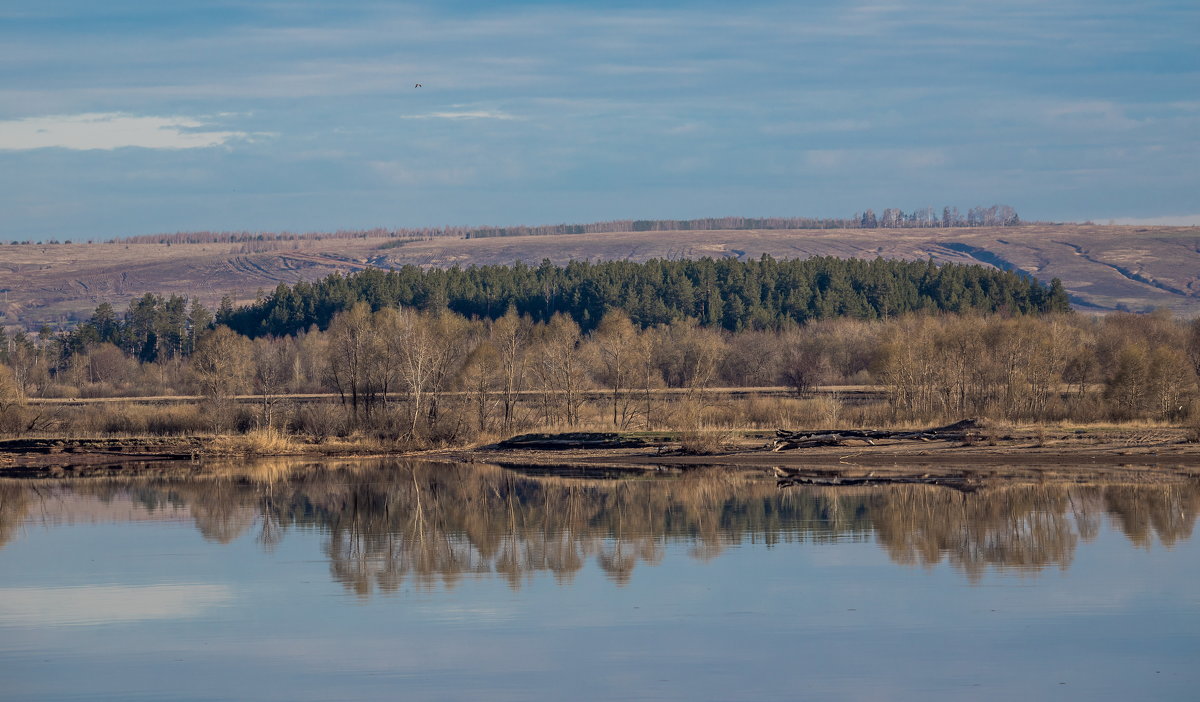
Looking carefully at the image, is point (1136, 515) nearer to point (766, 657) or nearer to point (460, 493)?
point (766, 657)

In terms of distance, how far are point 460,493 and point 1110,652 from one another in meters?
21.8

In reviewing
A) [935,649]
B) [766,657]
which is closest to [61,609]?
[766,657]

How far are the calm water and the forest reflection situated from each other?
0.41ft

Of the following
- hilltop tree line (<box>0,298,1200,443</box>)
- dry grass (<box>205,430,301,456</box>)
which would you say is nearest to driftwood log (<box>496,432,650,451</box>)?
hilltop tree line (<box>0,298,1200,443</box>)

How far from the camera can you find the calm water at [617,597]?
14.6m

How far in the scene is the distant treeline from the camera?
398ft

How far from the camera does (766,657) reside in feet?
50.8

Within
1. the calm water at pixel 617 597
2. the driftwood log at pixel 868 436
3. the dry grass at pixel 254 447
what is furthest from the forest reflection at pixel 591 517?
the dry grass at pixel 254 447

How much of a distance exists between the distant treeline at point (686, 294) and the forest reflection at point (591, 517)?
8299 centimetres

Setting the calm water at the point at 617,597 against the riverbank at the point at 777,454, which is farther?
the riverbank at the point at 777,454

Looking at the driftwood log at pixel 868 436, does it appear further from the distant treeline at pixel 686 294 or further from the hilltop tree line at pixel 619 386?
the distant treeline at pixel 686 294

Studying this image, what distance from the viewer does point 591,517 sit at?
28.7m

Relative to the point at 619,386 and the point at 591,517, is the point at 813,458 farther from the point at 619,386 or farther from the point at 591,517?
the point at 619,386

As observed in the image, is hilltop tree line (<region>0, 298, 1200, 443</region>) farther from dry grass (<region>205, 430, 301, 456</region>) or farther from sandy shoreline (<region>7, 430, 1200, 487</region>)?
sandy shoreline (<region>7, 430, 1200, 487</region>)
